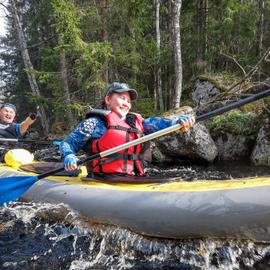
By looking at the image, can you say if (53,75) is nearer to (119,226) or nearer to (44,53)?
(44,53)

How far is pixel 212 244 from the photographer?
9.01ft

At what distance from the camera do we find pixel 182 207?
8.95 feet

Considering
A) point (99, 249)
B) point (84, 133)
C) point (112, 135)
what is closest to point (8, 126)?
point (84, 133)

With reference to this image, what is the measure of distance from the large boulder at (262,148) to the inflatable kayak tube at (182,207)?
12.7ft

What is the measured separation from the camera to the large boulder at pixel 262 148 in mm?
6545

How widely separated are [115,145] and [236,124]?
4464mm

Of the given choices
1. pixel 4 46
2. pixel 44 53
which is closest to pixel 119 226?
pixel 44 53

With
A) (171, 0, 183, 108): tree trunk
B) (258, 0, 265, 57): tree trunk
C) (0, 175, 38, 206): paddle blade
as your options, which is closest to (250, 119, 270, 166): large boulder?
(171, 0, 183, 108): tree trunk

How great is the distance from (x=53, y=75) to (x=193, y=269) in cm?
971

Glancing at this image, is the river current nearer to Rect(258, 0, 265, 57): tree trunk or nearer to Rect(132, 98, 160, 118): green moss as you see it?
Rect(132, 98, 160, 118): green moss

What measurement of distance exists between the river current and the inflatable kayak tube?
0.10 meters

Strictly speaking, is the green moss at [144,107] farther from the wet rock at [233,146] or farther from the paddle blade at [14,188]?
the paddle blade at [14,188]

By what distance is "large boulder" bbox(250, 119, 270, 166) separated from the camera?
654 cm

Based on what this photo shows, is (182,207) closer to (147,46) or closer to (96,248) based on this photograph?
(96,248)
